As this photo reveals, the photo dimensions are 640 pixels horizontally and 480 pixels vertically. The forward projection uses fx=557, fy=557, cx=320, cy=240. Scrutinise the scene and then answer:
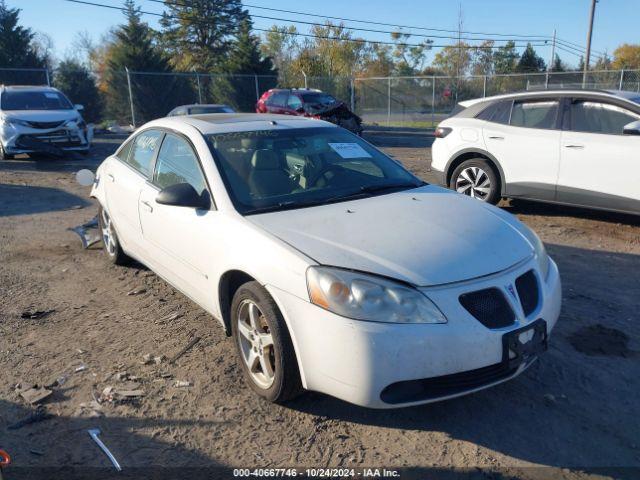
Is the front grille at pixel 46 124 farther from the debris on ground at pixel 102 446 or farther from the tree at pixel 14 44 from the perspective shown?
the tree at pixel 14 44

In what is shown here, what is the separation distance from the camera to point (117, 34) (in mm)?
31828

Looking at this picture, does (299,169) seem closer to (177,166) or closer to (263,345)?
(177,166)

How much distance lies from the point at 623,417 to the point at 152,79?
26331 mm

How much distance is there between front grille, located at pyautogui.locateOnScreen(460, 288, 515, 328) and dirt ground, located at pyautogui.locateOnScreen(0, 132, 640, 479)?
64cm

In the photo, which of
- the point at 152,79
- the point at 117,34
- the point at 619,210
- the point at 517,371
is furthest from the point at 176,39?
the point at 517,371

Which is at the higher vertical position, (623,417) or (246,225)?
(246,225)

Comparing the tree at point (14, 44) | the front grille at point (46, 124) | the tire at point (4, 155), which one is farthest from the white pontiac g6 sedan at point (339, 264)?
the tree at point (14, 44)

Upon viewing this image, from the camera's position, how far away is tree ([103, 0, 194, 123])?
26.0m

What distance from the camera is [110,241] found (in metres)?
5.72

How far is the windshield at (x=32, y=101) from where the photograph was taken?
1358cm

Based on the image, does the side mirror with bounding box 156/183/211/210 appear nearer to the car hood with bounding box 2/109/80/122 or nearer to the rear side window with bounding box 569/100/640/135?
the rear side window with bounding box 569/100/640/135

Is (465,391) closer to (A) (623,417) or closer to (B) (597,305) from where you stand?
(A) (623,417)

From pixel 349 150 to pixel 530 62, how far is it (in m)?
52.8

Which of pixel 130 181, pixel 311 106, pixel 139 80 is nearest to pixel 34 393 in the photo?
pixel 130 181
